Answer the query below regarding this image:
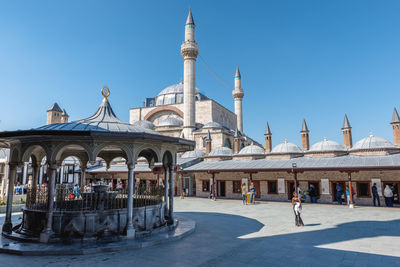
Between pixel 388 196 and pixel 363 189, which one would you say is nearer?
pixel 388 196

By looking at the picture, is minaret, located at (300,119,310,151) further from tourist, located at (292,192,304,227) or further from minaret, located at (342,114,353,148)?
tourist, located at (292,192,304,227)

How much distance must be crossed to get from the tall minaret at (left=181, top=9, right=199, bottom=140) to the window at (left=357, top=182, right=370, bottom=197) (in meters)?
22.4

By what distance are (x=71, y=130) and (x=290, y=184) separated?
631 inches

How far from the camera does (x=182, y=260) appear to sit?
590 centimetres

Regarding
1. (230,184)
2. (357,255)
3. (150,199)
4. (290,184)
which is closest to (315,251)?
(357,255)

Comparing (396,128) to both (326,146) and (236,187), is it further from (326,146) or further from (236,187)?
(236,187)

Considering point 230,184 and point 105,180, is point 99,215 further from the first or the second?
point 105,180

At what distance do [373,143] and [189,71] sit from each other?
23.2 meters

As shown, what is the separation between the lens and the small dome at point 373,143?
18.1 meters

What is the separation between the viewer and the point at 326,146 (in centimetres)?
2025

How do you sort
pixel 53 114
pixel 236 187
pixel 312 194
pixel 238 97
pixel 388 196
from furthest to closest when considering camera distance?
pixel 238 97 → pixel 53 114 → pixel 236 187 → pixel 312 194 → pixel 388 196

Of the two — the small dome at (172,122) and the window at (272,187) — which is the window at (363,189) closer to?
the window at (272,187)

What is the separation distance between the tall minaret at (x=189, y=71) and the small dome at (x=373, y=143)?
21295 mm

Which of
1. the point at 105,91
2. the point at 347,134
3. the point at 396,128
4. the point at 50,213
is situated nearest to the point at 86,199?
the point at 50,213
